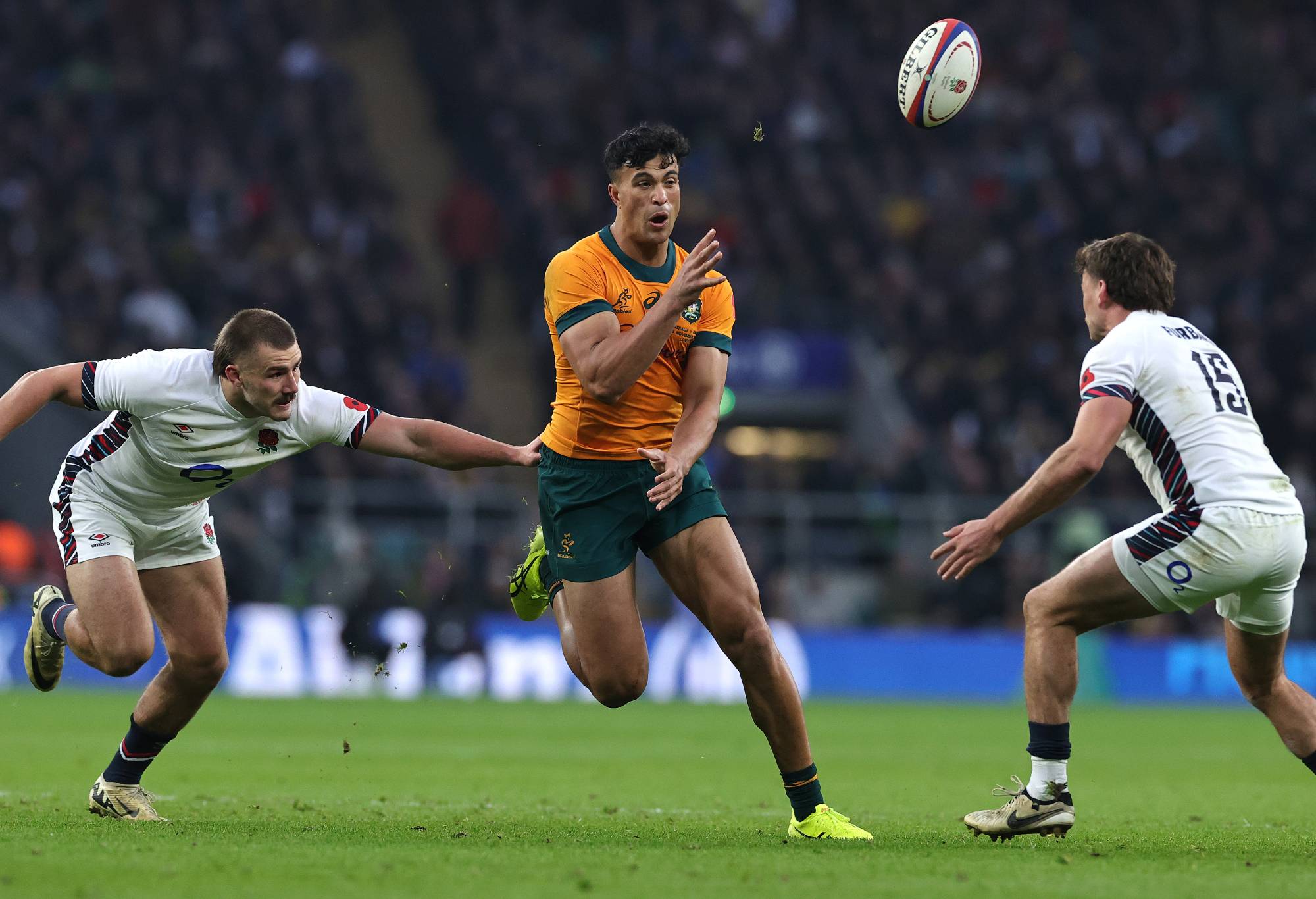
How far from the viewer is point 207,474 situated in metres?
7.61

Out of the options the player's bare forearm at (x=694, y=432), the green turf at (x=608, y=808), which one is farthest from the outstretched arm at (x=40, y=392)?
the player's bare forearm at (x=694, y=432)

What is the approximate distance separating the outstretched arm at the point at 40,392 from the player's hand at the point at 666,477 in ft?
8.14

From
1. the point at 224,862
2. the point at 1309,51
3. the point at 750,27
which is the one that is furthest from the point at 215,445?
the point at 1309,51

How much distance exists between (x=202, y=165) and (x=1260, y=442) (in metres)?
18.1

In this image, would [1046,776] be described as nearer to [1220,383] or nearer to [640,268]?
[1220,383]

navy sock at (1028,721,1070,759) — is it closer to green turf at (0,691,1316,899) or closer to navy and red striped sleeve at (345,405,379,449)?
green turf at (0,691,1316,899)

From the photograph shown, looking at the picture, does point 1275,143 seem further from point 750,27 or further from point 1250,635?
point 1250,635

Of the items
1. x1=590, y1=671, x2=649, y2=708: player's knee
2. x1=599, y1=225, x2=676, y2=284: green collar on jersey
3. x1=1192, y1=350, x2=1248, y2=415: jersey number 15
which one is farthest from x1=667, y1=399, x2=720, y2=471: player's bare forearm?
x1=1192, y1=350, x2=1248, y2=415: jersey number 15

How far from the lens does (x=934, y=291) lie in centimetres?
2298

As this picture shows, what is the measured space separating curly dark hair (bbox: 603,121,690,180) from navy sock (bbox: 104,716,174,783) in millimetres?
3372

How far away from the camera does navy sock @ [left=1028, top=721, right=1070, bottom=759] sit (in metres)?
6.91

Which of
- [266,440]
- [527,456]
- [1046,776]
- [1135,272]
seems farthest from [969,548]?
[266,440]

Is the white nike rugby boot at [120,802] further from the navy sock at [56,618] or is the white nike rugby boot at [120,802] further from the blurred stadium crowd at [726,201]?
the blurred stadium crowd at [726,201]

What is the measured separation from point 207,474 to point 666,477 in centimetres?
219
